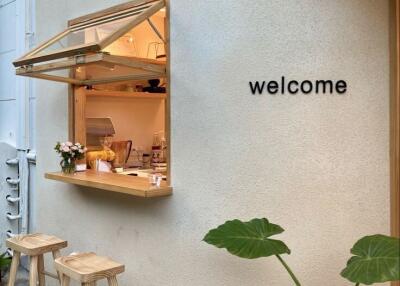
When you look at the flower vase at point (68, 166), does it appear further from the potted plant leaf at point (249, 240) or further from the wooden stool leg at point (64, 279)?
the potted plant leaf at point (249, 240)

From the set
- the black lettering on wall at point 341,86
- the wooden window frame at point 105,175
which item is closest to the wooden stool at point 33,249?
the wooden window frame at point 105,175

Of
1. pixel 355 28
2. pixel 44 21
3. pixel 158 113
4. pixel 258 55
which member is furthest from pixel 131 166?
pixel 355 28

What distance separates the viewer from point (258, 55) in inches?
108

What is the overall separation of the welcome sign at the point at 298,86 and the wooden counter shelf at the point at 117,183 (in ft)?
3.10

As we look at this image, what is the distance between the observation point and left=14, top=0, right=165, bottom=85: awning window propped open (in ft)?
9.50

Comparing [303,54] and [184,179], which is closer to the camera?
[303,54]

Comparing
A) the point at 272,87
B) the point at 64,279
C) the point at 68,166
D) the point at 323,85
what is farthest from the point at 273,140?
the point at 68,166

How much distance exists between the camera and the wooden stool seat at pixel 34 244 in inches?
127

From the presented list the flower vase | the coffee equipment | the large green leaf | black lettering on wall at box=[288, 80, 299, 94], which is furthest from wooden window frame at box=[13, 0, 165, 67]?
the large green leaf

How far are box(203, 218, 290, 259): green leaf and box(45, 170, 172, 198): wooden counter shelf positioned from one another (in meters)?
0.77

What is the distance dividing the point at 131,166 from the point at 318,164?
2331 millimetres

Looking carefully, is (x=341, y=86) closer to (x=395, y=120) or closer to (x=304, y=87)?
(x=304, y=87)

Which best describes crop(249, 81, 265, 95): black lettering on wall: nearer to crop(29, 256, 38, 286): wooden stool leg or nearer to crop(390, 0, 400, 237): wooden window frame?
crop(390, 0, 400, 237): wooden window frame

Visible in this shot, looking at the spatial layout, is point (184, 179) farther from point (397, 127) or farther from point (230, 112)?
point (397, 127)
